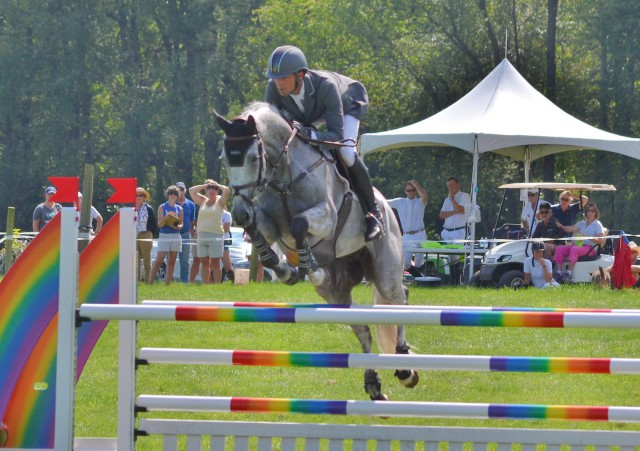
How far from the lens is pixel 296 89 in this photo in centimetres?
727

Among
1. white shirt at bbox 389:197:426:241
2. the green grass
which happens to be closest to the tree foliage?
white shirt at bbox 389:197:426:241

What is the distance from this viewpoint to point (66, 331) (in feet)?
14.9

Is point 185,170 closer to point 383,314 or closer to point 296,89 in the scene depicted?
point 296,89

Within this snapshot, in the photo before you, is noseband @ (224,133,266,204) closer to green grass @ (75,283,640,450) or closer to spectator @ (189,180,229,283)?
green grass @ (75,283,640,450)

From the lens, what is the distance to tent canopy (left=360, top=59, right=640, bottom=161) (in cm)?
1775

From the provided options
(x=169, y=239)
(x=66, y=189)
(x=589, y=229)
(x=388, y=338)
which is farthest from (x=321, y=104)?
(x=589, y=229)

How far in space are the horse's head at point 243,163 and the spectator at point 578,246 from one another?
10.2 m

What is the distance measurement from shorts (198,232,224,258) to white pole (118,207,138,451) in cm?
1140

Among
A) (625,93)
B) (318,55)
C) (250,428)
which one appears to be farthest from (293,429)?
(318,55)

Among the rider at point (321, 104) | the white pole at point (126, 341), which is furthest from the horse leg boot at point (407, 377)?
the white pole at point (126, 341)

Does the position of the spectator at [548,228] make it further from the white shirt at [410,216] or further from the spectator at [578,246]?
the white shirt at [410,216]

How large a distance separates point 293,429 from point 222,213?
39.8 ft

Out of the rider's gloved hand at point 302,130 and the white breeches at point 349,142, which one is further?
the white breeches at point 349,142

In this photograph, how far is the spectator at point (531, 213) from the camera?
17.4 metres
